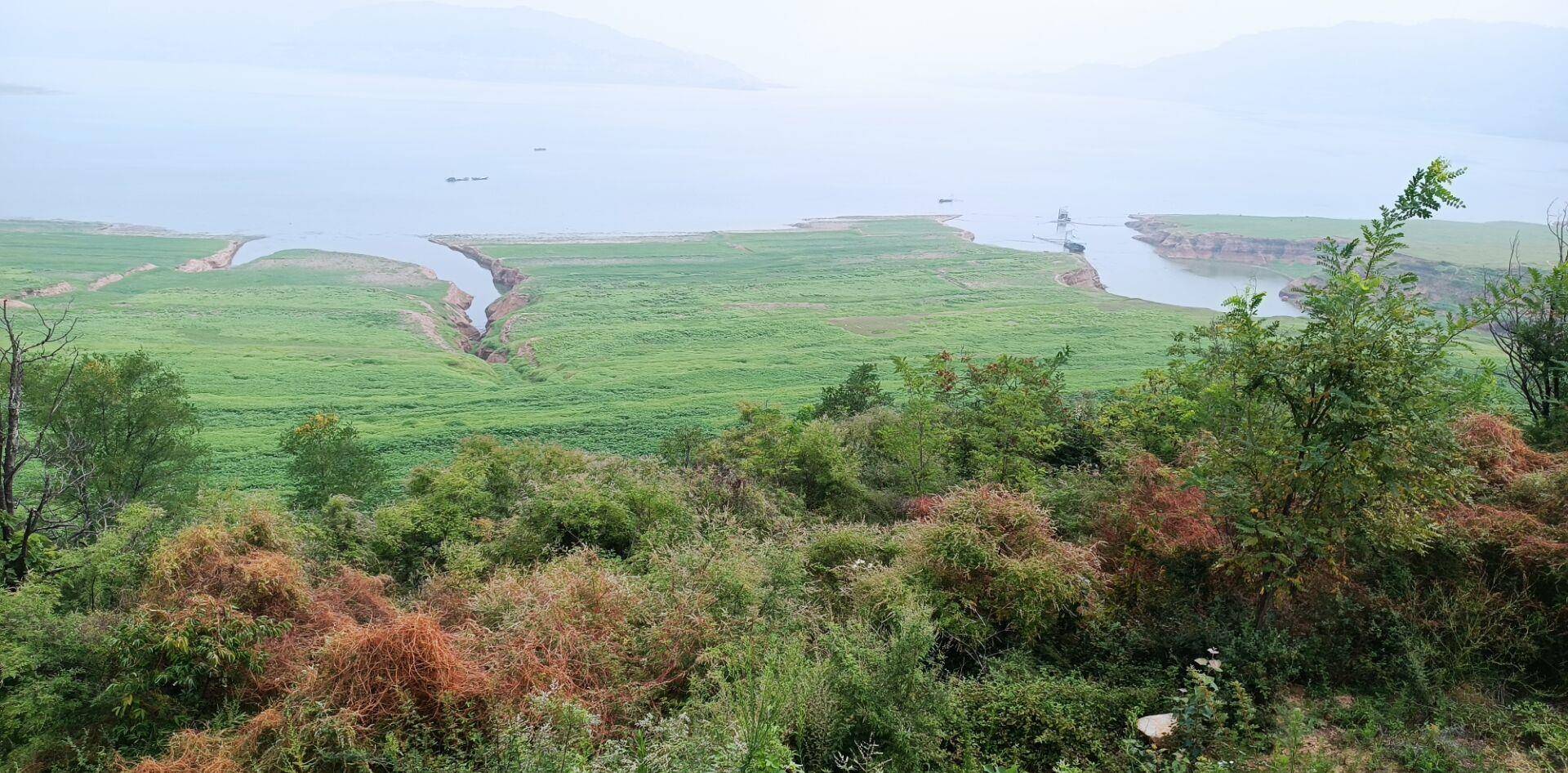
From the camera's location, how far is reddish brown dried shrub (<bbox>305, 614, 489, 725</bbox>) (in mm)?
7371

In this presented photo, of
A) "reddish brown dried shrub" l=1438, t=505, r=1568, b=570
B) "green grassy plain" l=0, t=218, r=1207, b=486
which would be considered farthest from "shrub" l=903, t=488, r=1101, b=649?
"green grassy plain" l=0, t=218, r=1207, b=486

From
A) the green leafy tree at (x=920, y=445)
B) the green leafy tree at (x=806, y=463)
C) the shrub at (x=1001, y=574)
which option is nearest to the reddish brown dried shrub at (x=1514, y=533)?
the shrub at (x=1001, y=574)

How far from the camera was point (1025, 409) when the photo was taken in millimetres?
16938

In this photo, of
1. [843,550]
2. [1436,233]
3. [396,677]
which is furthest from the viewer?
[1436,233]

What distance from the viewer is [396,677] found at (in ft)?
24.5

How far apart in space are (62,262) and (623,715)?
285 ft

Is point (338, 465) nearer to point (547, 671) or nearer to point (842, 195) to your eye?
point (547, 671)

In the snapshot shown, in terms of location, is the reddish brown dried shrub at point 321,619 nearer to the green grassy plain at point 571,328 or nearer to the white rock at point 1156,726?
the white rock at point 1156,726

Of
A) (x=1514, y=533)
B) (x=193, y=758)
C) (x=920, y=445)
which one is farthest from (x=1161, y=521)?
(x=193, y=758)

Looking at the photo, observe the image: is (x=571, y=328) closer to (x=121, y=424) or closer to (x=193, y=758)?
(x=121, y=424)

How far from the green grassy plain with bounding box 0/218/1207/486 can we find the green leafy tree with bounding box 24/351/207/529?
12.0 metres

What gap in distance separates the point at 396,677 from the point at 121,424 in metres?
18.6

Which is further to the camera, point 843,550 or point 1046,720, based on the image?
point 843,550

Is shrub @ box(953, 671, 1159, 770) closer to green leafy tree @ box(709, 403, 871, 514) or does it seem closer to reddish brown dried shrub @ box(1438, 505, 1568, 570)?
reddish brown dried shrub @ box(1438, 505, 1568, 570)
